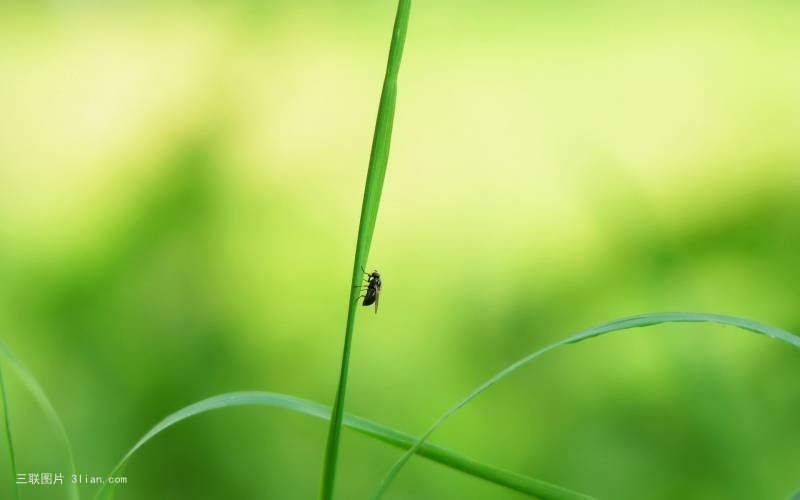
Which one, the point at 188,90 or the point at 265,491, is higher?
the point at 188,90

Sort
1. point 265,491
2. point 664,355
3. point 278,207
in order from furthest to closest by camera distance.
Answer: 1. point 278,207
2. point 664,355
3. point 265,491

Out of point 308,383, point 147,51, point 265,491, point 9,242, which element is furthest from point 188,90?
point 265,491

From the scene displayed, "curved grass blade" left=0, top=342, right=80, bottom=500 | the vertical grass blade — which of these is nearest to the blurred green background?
"curved grass blade" left=0, top=342, right=80, bottom=500

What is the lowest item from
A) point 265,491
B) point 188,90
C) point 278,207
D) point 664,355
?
point 265,491

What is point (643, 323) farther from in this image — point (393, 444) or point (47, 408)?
point (47, 408)

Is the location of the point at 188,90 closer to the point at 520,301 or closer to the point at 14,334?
the point at 14,334

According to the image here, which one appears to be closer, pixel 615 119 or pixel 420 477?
pixel 420 477

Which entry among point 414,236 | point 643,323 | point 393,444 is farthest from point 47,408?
point 414,236

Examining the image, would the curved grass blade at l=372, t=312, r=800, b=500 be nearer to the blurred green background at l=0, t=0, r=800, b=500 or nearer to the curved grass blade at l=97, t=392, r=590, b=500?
the curved grass blade at l=97, t=392, r=590, b=500
